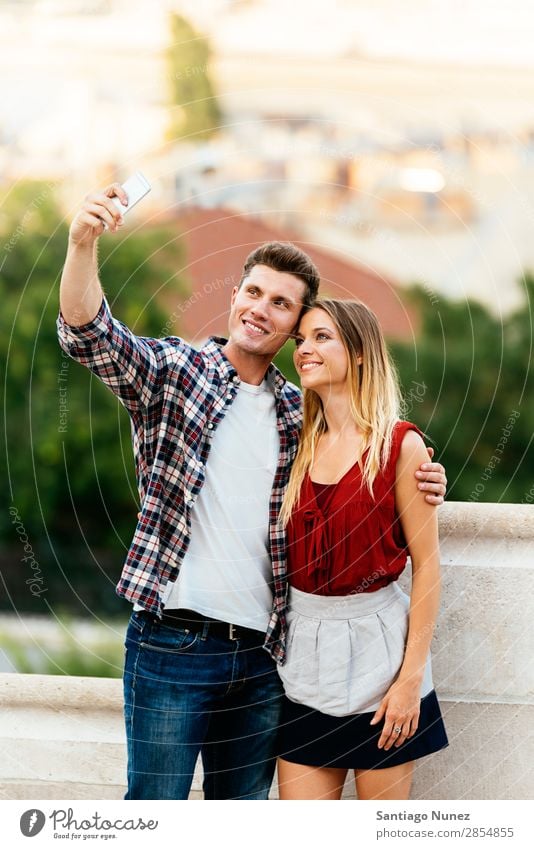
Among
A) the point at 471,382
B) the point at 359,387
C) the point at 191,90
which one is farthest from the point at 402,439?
the point at 471,382

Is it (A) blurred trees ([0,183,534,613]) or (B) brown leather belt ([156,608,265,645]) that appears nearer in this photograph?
(B) brown leather belt ([156,608,265,645])

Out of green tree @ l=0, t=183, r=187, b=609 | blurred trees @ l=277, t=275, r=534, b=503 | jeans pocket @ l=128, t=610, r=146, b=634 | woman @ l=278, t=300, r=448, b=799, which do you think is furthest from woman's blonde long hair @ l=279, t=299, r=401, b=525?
green tree @ l=0, t=183, r=187, b=609

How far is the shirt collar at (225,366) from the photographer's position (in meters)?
1.97

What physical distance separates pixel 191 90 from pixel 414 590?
2635mm

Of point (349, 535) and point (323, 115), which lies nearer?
point (349, 535)

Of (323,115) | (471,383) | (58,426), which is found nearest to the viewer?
(323,115)

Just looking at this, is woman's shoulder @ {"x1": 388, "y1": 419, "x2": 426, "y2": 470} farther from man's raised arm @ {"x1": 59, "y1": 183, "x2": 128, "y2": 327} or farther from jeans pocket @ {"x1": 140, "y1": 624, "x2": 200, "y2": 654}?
man's raised arm @ {"x1": 59, "y1": 183, "x2": 128, "y2": 327}

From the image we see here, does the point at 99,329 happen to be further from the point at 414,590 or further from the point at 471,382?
the point at 471,382

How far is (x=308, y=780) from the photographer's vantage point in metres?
1.91

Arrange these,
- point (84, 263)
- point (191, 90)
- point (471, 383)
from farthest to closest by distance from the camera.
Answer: point (471, 383), point (191, 90), point (84, 263)

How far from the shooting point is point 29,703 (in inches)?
85.3

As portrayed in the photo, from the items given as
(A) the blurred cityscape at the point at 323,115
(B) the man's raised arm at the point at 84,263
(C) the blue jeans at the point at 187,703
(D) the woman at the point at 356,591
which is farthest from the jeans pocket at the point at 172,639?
(A) the blurred cityscape at the point at 323,115

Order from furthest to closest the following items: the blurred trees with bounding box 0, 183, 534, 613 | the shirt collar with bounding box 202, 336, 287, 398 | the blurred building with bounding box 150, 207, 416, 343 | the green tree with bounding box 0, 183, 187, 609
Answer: the green tree with bounding box 0, 183, 187, 609 < the blurred trees with bounding box 0, 183, 534, 613 < the blurred building with bounding box 150, 207, 416, 343 < the shirt collar with bounding box 202, 336, 287, 398

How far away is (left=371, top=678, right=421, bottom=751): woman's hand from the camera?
6.03ft
